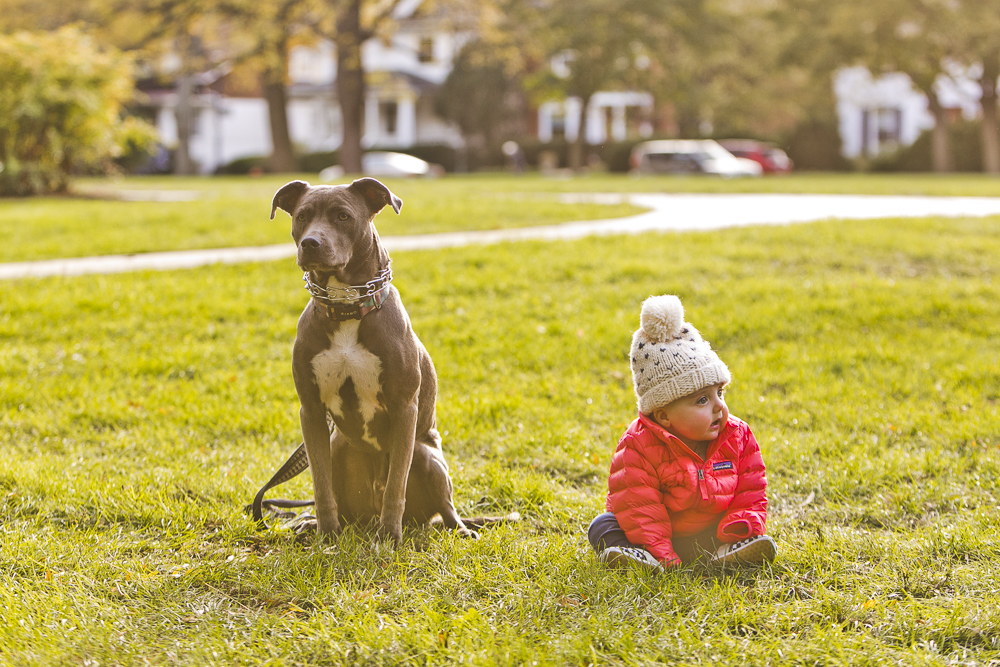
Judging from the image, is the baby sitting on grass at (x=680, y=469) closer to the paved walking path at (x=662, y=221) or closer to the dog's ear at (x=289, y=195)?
the dog's ear at (x=289, y=195)

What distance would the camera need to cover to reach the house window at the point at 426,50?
170 feet

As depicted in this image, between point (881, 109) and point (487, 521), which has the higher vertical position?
point (881, 109)

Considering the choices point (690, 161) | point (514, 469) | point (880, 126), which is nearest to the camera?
point (514, 469)

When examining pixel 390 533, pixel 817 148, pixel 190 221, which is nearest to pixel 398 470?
pixel 390 533

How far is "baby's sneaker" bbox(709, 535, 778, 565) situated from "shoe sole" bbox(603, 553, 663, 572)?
0.23m

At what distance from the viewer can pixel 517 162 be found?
42.3 metres

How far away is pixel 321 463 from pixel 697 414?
4.38 ft

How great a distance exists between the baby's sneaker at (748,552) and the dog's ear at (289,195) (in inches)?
75.1

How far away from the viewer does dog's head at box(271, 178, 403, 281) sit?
2814mm

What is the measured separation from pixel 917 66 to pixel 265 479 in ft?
108

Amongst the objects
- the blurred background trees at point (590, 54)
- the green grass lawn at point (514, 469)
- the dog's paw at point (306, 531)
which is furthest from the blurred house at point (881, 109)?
the dog's paw at point (306, 531)

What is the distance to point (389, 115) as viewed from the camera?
52312mm

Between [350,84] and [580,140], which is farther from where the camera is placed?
[580,140]

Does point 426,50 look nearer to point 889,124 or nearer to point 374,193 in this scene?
point 889,124
